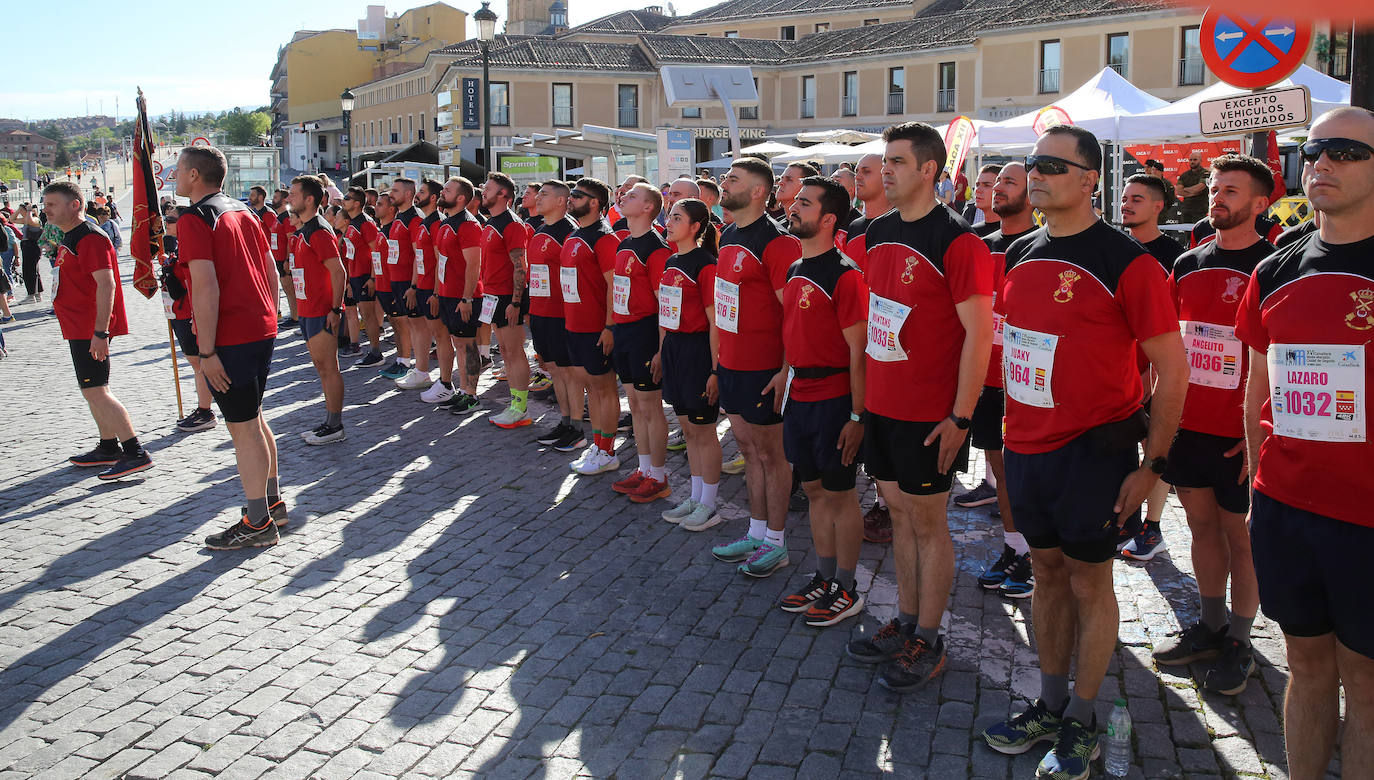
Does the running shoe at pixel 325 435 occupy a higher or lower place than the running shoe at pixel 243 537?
higher

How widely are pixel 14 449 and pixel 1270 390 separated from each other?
9.48 m

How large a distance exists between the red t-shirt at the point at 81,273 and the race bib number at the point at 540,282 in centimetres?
321

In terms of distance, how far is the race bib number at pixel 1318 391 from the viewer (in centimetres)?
273

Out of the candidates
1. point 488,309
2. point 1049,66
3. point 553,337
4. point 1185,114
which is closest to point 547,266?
point 553,337

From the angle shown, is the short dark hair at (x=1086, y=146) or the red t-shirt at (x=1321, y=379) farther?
the short dark hair at (x=1086, y=146)

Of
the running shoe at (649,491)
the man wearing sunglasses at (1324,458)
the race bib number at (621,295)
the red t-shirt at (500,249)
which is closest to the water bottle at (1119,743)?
the man wearing sunglasses at (1324,458)

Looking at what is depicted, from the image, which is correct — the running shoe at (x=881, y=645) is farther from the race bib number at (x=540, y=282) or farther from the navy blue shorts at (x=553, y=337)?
the race bib number at (x=540, y=282)

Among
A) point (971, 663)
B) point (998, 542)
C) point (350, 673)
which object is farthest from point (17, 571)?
point (998, 542)

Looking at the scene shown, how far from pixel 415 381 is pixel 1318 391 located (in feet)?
32.0

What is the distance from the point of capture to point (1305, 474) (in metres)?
2.84

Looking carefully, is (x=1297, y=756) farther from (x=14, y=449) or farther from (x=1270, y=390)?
(x=14, y=449)

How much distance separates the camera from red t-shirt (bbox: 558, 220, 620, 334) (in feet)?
25.1

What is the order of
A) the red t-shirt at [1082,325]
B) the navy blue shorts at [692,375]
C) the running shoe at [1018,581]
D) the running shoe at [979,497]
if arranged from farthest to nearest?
1. the running shoe at [979,497]
2. the navy blue shorts at [692,375]
3. the running shoe at [1018,581]
4. the red t-shirt at [1082,325]

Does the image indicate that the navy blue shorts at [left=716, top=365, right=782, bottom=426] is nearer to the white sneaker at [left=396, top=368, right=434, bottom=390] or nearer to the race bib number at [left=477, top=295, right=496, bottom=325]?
the race bib number at [left=477, top=295, right=496, bottom=325]
